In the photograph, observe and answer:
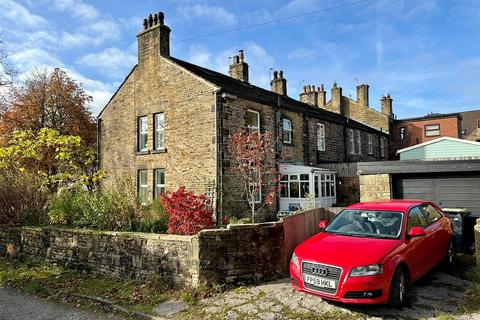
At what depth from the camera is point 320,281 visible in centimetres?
539

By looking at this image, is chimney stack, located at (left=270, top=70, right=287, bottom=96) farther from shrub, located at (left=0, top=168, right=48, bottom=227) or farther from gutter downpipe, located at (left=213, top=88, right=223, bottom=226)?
shrub, located at (left=0, top=168, right=48, bottom=227)

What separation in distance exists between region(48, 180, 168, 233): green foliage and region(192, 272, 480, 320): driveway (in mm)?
3439

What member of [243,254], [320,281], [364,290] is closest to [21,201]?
[243,254]

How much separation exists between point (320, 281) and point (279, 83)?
24.0 meters

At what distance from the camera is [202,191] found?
14633mm

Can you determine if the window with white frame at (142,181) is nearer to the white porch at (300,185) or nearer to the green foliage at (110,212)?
the green foliage at (110,212)

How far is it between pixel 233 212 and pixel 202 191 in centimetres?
164

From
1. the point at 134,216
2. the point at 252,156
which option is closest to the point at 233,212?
the point at 252,156

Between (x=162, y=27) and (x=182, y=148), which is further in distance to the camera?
(x=162, y=27)

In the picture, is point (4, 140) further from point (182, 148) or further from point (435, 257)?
point (435, 257)

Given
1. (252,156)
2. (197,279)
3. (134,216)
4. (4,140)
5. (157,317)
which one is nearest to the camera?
(157,317)

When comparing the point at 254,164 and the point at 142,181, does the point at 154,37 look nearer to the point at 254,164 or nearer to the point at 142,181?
the point at 142,181

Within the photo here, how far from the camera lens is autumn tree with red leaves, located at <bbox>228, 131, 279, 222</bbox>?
529 inches

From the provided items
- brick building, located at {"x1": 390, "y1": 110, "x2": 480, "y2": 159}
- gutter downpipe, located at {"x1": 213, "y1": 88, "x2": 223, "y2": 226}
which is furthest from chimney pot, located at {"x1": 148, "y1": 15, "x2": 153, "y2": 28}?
brick building, located at {"x1": 390, "y1": 110, "x2": 480, "y2": 159}
